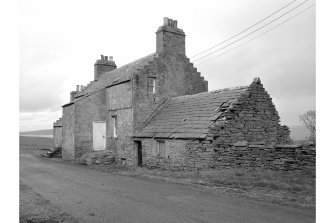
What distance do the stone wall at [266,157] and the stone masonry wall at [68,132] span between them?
14.0 metres

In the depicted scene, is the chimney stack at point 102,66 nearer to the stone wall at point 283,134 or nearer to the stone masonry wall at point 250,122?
the stone masonry wall at point 250,122

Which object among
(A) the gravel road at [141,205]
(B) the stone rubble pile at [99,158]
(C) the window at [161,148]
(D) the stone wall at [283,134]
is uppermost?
(D) the stone wall at [283,134]

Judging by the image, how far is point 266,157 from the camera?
13.1 m

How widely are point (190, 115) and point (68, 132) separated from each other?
485 inches

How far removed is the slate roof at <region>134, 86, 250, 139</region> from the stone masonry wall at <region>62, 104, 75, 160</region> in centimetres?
690

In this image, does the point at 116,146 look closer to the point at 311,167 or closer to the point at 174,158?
the point at 174,158

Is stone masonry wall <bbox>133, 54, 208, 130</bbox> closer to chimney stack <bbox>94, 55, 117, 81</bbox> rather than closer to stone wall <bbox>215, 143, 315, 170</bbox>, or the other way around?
stone wall <bbox>215, 143, 315, 170</bbox>

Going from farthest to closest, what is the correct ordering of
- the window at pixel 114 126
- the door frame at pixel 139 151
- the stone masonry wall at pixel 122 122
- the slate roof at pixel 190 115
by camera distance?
the window at pixel 114 126
the stone masonry wall at pixel 122 122
the door frame at pixel 139 151
the slate roof at pixel 190 115

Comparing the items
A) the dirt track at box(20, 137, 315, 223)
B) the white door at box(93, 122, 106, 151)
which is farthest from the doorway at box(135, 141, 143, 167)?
the dirt track at box(20, 137, 315, 223)

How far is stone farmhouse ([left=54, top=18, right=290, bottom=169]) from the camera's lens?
52.8 feet

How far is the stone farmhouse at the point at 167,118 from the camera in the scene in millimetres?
16094

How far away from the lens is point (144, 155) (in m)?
19.5

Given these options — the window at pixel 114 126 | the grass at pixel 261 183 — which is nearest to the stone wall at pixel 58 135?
the window at pixel 114 126
